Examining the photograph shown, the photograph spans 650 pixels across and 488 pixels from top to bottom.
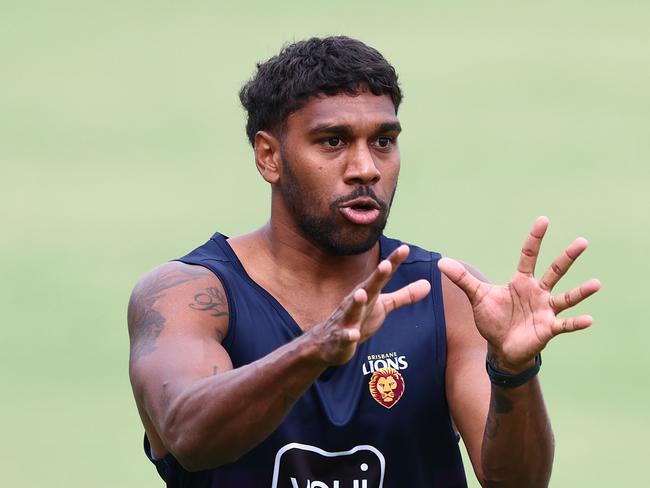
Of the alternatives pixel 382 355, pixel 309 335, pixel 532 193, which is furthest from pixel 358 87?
pixel 532 193

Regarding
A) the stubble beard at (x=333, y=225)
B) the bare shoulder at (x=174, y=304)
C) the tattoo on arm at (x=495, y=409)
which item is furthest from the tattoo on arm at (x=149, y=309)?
the tattoo on arm at (x=495, y=409)

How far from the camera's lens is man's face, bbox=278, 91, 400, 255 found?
6.60 m

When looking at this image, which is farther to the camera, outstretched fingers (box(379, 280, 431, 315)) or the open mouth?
the open mouth

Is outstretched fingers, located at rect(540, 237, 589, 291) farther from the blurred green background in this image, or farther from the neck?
the blurred green background

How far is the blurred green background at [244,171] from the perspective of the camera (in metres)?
12.0

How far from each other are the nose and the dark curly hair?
27cm

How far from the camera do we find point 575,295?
5848 mm

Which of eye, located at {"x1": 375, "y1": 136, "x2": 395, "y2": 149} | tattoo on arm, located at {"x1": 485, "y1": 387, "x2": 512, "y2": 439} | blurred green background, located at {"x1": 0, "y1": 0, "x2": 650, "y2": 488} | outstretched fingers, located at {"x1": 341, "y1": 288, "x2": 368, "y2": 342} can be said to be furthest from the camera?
blurred green background, located at {"x1": 0, "y1": 0, "x2": 650, "y2": 488}

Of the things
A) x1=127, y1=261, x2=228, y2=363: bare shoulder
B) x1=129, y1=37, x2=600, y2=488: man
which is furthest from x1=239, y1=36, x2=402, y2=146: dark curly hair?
x1=127, y1=261, x2=228, y2=363: bare shoulder

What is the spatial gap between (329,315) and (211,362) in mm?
508

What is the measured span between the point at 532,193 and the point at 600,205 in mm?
548

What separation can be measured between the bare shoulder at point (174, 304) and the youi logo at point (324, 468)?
1.69ft

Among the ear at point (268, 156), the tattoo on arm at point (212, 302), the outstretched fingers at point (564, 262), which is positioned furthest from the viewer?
the ear at point (268, 156)

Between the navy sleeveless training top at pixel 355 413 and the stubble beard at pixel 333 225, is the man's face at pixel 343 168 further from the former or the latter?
the navy sleeveless training top at pixel 355 413
